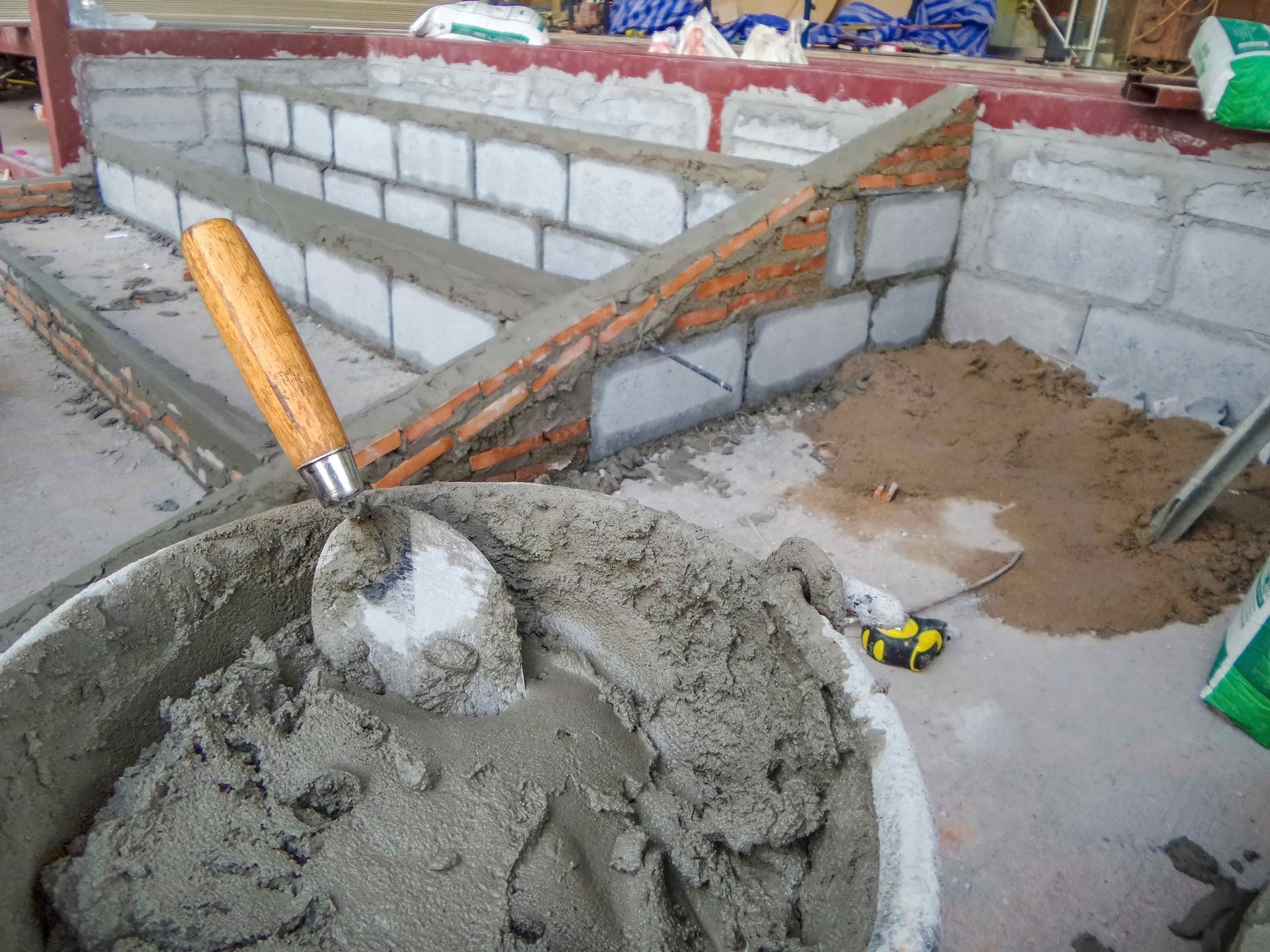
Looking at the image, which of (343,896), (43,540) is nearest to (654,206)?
(43,540)

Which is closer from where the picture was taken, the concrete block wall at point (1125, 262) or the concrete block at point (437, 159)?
the concrete block wall at point (1125, 262)

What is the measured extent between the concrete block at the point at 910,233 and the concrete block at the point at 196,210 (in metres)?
2.94

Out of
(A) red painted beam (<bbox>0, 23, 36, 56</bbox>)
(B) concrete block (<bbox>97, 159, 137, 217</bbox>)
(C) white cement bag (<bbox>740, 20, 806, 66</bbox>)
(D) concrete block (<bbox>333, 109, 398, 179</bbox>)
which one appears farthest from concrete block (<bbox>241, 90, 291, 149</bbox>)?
(C) white cement bag (<bbox>740, 20, 806, 66</bbox>)

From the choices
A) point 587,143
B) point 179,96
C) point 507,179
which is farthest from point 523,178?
point 179,96

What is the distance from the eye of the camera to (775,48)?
5113 mm

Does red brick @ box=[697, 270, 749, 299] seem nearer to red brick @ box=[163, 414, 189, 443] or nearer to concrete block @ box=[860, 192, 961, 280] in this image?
concrete block @ box=[860, 192, 961, 280]

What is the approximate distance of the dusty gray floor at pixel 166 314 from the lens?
342 cm

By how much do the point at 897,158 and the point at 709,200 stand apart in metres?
0.76

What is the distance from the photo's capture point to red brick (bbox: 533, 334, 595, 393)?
2662mm

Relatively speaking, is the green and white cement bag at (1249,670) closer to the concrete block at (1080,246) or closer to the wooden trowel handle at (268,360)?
the concrete block at (1080,246)

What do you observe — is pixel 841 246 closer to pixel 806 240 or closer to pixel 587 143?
pixel 806 240

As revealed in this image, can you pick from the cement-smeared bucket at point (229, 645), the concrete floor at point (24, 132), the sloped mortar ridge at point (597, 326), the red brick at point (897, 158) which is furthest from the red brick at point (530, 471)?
the concrete floor at point (24, 132)

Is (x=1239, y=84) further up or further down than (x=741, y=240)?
further up

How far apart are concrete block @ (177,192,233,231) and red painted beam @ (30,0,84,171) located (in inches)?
67.2
